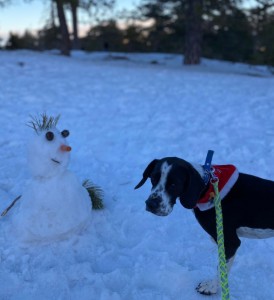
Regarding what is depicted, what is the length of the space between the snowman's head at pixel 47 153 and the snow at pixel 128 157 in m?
0.77

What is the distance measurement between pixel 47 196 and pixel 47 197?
1cm

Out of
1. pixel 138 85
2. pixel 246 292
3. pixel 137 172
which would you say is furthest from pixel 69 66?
pixel 246 292

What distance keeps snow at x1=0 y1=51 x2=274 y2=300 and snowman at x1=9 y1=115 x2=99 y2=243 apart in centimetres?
16

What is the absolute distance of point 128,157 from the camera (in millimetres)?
6508

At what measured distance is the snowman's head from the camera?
380cm

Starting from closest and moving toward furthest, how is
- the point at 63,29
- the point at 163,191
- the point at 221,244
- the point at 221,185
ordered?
the point at 221,244 → the point at 163,191 → the point at 221,185 → the point at 63,29

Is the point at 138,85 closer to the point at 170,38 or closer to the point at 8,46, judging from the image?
the point at 8,46

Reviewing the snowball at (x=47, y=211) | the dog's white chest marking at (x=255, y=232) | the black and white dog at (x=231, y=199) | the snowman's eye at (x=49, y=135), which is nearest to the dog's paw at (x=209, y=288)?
the black and white dog at (x=231, y=199)

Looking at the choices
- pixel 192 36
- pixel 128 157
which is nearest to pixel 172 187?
pixel 128 157

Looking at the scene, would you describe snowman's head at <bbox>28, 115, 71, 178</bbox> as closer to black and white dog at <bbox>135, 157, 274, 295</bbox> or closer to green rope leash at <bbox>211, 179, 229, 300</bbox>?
black and white dog at <bbox>135, 157, 274, 295</bbox>

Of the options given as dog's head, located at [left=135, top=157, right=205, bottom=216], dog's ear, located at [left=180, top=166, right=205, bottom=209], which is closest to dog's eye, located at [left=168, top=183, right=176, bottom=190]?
dog's head, located at [left=135, top=157, right=205, bottom=216]

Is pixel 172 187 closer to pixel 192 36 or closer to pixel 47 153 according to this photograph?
pixel 47 153

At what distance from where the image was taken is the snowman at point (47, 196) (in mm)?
3828

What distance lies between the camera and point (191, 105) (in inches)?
371
